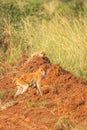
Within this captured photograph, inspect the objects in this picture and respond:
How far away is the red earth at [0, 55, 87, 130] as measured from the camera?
804 cm

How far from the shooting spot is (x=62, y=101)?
28.4 ft

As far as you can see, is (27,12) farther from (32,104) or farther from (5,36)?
(32,104)

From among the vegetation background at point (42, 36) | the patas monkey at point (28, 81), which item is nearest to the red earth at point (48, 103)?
the patas monkey at point (28, 81)

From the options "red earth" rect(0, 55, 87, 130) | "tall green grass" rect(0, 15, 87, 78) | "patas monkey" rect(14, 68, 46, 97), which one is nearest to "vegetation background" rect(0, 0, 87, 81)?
"tall green grass" rect(0, 15, 87, 78)

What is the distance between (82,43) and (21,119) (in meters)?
4.47

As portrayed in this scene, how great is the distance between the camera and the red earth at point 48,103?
804 cm

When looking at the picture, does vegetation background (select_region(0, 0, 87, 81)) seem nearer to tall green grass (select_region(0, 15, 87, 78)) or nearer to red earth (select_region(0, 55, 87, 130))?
tall green grass (select_region(0, 15, 87, 78))

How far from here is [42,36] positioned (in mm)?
14133

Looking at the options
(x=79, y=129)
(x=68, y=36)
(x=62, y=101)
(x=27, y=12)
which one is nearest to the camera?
(x=79, y=129)

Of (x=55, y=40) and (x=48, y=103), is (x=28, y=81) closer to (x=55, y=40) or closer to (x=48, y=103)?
(x=48, y=103)

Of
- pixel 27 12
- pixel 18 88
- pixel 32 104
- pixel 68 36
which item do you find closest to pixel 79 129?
pixel 32 104

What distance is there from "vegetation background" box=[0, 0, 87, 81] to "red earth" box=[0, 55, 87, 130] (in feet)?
4.46

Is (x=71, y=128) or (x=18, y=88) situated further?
(x=18, y=88)

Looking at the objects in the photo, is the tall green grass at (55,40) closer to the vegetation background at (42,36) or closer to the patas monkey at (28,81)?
the vegetation background at (42,36)
